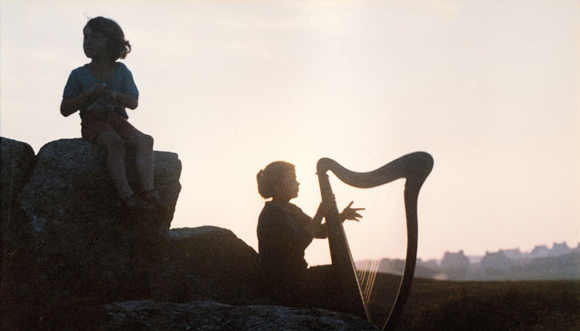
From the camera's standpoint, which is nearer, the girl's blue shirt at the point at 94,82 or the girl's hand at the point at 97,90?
the girl's hand at the point at 97,90

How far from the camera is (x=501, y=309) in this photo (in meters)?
8.33

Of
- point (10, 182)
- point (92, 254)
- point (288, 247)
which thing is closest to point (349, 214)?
point (288, 247)

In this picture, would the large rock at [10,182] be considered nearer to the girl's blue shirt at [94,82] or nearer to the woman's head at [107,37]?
the girl's blue shirt at [94,82]

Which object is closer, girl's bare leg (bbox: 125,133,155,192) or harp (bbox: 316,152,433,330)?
harp (bbox: 316,152,433,330)

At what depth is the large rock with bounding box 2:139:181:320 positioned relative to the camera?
561cm

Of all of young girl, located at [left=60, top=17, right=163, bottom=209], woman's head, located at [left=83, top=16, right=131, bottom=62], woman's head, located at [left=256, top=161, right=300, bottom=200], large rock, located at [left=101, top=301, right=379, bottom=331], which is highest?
woman's head, located at [left=83, top=16, right=131, bottom=62]

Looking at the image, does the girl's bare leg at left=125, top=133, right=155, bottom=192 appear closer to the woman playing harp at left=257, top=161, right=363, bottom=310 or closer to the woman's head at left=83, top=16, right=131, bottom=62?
the woman's head at left=83, top=16, right=131, bottom=62

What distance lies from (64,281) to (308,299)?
7.14 feet

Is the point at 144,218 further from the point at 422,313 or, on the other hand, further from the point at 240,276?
the point at 422,313

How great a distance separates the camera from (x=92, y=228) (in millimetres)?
5906

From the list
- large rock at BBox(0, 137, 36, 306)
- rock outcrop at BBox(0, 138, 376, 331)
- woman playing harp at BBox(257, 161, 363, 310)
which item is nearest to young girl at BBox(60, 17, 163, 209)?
rock outcrop at BBox(0, 138, 376, 331)

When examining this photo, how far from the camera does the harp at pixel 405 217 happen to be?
5680 mm

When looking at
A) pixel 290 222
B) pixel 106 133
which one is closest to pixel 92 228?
pixel 106 133

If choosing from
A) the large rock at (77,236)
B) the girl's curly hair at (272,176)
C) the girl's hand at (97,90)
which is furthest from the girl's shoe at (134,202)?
the girl's curly hair at (272,176)
